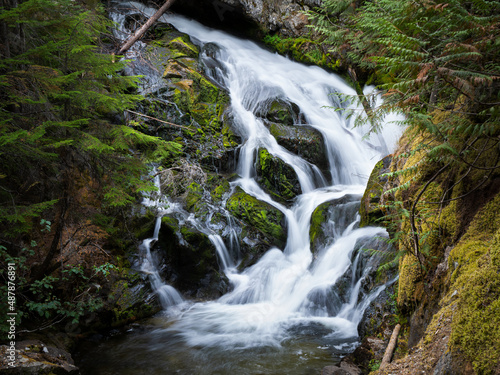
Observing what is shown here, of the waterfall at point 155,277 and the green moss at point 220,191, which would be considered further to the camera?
the green moss at point 220,191

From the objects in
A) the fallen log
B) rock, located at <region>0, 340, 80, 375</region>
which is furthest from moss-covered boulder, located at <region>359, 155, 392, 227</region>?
rock, located at <region>0, 340, 80, 375</region>

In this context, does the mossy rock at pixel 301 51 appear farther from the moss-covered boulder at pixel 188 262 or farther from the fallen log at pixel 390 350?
the fallen log at pixel 390 350

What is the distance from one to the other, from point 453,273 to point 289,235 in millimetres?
7147

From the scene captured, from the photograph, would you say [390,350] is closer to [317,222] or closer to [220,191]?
[317,222]

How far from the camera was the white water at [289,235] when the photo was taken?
6.79 metres

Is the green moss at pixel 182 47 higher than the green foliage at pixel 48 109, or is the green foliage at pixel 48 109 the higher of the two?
the green moss at pixel 182 47

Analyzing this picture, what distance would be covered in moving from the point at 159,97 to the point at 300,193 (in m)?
6.45

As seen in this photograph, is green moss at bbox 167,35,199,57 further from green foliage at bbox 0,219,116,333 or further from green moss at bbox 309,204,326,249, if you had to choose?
green foliage at bbox 0,219,116,333

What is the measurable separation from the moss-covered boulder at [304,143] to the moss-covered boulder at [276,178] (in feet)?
4.08

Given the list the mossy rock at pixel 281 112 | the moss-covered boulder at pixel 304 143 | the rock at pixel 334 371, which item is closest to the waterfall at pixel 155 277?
the rock at pixel 334 371

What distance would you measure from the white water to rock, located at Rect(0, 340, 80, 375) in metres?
2.52

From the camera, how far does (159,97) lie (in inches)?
441

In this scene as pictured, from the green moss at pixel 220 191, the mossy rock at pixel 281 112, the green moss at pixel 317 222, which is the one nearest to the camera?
the green moss at pixel 317 222

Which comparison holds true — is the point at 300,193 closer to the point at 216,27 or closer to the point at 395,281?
the point at 395,281
